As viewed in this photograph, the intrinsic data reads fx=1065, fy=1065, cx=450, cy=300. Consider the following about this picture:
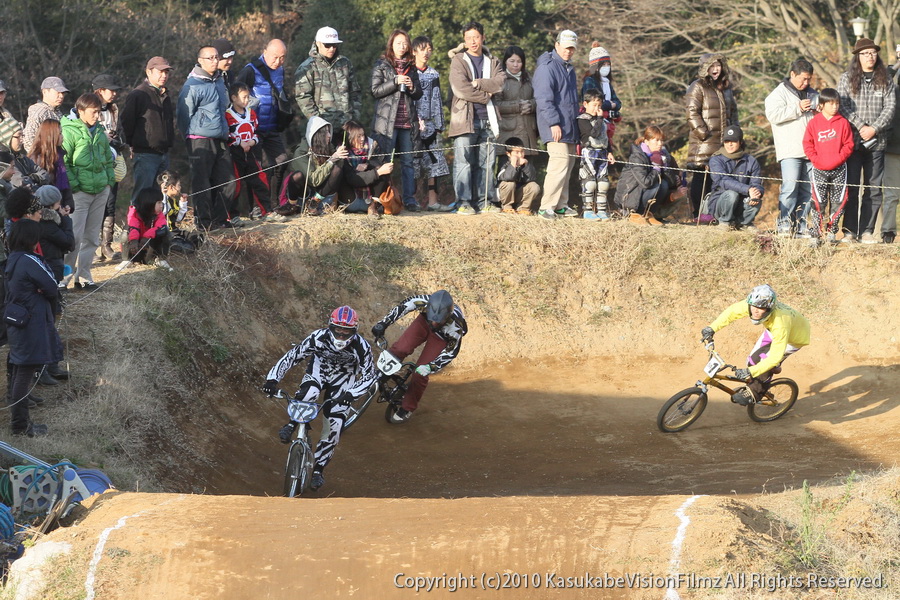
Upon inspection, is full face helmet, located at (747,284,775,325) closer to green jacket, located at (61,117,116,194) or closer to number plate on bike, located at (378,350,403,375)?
number plate on bike, located at (378,350,403,375)

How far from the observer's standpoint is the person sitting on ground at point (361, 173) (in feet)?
45.4

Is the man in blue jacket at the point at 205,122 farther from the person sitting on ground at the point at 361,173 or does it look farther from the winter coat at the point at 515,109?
the winter coat at the point at 515,109

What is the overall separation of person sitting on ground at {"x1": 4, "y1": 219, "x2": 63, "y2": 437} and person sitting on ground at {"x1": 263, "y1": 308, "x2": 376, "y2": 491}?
83.2 inches

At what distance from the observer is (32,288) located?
9016 millimetres

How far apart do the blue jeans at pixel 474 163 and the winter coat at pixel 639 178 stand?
6.58 ft

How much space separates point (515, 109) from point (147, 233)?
5.43m

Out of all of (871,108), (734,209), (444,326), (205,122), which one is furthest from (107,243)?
(871,108)

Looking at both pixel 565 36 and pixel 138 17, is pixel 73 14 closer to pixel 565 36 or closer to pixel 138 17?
pixel 138 17

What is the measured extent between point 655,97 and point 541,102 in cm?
933

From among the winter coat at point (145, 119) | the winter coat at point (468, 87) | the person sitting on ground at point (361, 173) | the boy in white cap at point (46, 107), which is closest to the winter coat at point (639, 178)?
the winter coat at point (468, 87)

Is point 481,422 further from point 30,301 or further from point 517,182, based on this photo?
point 30,301

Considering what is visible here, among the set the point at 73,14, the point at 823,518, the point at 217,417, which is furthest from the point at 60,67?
the point at 823,518

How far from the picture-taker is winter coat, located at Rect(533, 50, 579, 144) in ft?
47.9

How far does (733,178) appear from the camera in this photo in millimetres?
15109
